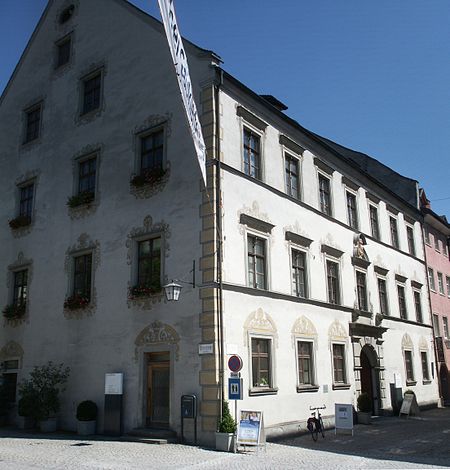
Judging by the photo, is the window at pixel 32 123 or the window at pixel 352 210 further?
the window at pixel 352 210

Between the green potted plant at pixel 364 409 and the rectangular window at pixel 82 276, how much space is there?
37.2 ft

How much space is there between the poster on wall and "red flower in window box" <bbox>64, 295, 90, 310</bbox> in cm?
744

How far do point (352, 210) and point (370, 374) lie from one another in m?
7.51

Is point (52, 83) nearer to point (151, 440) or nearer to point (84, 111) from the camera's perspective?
point (84, 111)

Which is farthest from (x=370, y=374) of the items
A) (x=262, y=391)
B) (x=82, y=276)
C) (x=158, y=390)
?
(x=82, y=276)

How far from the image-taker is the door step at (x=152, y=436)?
16.0 m

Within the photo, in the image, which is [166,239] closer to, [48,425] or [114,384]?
[114,384]

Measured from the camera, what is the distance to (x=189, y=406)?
1577 centimetres

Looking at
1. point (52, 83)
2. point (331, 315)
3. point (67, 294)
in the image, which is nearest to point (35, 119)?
point (52, 83)

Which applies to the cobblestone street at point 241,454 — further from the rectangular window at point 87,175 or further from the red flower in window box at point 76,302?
the rectangular window at point 87,175

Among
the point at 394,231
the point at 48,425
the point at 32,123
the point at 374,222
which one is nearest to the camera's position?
the point at 48,425

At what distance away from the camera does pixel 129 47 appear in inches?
832

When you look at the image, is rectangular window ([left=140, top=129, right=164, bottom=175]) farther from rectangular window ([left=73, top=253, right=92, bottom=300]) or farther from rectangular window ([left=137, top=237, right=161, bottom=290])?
rectangular window ([left=73, top=253, right=92, bottom=300])

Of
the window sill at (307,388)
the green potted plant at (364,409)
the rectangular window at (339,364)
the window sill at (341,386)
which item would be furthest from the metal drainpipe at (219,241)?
the green potted plant at (364,409)
